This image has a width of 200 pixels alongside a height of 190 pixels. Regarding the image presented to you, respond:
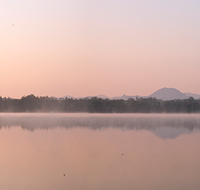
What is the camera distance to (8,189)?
19.7ft

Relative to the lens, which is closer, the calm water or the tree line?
the calm water

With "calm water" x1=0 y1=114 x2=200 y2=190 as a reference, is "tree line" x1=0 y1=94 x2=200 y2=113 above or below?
above

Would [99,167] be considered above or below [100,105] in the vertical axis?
below

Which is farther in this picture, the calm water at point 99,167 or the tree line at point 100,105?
the tree line at point 100,105

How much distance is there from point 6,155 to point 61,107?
6758 cm

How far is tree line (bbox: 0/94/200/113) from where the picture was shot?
71938 mm

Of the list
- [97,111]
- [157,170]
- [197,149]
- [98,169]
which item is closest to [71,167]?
[98,169]

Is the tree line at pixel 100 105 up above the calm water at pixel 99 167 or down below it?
above

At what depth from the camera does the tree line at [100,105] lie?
2832 inches

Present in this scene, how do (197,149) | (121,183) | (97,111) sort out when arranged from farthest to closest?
(97,111) → (197,149) → (121,183)

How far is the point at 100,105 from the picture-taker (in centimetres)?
7144

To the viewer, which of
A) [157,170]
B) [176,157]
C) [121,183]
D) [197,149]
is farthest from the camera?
[197,149]

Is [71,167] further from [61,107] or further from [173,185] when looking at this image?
[61,107]

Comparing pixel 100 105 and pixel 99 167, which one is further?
pixel 100 105
